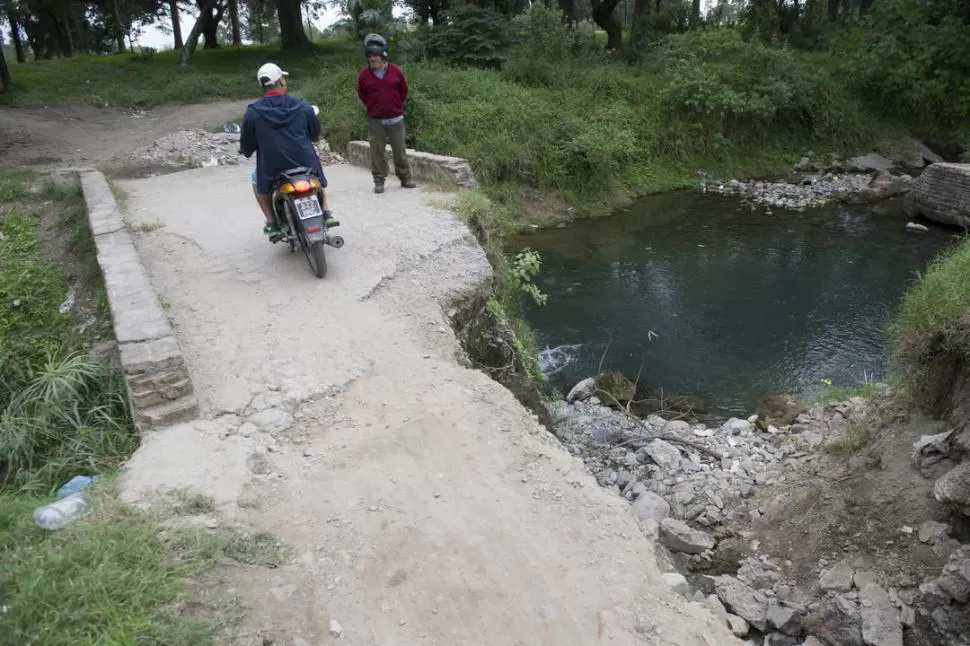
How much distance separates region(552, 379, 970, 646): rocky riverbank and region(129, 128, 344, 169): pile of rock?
658 centimetres

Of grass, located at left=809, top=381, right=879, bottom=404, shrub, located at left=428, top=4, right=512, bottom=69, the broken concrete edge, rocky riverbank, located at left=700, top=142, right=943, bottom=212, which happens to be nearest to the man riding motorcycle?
the broken concrete edge

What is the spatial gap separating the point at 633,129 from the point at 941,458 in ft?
48.5

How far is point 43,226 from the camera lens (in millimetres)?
7801

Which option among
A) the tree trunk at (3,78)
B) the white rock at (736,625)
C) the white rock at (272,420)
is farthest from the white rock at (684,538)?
the tree trunk at (3,78)

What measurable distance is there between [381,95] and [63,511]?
5757 mm

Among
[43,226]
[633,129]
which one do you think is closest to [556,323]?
[43,226]

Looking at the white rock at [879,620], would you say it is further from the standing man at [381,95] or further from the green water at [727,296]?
the standing man at [381,95]

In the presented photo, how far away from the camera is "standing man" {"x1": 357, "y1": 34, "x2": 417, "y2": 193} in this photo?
25.1ft

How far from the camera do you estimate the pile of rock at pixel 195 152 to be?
36.1 ft

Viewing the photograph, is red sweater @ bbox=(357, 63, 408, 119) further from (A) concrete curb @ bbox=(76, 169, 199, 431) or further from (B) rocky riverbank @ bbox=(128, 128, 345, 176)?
(A) concrete curb @ bbox=(76, 169, 199, 431)

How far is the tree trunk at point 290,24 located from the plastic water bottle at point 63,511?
2405 centimetres

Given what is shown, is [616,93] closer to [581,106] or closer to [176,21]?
[581,106]

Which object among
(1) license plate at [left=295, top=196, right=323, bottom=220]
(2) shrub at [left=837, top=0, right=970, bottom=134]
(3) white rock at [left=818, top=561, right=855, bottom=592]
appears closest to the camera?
(3) white rock at [left=818, top=561, right=855, bottom=592]

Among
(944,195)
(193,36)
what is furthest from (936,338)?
(193,36)
